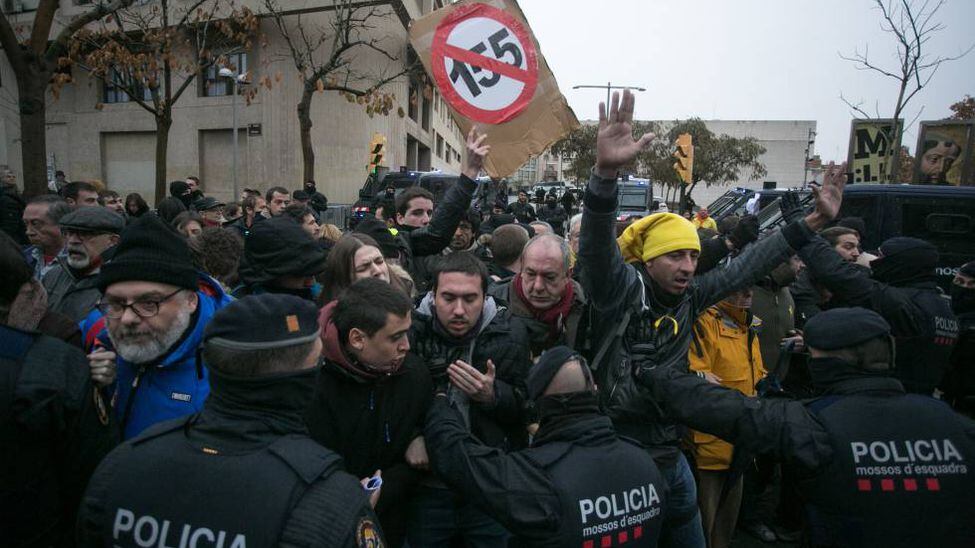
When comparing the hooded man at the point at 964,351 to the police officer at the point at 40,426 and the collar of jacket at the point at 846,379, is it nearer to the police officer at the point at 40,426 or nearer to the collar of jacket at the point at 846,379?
the collar of jacket at the point at 846,379

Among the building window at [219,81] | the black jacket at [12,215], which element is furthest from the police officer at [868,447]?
the building window at [219,81]

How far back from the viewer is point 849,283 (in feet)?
11.0

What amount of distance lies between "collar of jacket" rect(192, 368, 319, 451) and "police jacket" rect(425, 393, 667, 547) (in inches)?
27.3

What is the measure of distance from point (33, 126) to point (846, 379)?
33.5ft

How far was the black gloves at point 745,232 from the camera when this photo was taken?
12.1 feet

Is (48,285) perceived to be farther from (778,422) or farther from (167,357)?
(778,422)

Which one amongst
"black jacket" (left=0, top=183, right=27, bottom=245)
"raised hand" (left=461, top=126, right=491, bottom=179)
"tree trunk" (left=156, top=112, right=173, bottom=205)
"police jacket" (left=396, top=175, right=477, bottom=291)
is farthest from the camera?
"tree trunk" (left=156, top=112, right=173, bottom=205)

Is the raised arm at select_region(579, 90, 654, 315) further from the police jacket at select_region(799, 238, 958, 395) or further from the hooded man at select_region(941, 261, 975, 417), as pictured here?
the hooded man at select_region(941, 261, 975, 417)

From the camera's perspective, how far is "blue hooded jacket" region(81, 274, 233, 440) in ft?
7.16

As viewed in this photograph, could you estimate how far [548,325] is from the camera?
292cm

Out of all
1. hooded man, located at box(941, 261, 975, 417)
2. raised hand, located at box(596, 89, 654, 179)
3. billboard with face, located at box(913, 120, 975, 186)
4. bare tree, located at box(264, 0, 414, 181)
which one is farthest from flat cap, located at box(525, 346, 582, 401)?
bare tree, located at box(264, 0, 414, 181)

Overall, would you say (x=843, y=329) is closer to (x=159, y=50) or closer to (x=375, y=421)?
(x=375, y=421)

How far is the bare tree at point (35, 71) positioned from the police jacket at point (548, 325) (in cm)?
810

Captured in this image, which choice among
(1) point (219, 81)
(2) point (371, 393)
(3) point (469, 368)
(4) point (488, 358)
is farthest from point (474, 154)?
(1) point (219, 81)
